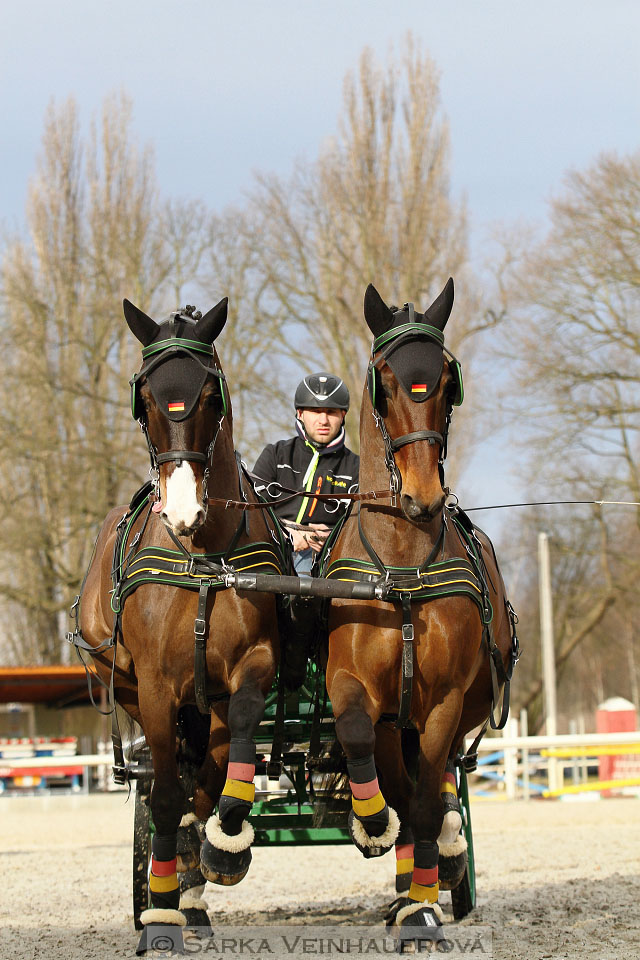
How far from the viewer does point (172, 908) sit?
493 centimetres

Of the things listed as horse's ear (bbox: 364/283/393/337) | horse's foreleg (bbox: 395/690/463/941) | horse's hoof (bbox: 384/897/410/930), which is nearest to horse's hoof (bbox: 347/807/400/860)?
horse's foreleg (bbox: 395/690/463/941)

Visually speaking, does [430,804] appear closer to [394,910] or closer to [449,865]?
[449,865]

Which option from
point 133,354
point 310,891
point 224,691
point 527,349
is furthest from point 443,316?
point 133,354

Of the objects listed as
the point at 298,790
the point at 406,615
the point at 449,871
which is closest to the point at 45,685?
the point at 298,790

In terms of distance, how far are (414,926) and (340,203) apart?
21.1 metres

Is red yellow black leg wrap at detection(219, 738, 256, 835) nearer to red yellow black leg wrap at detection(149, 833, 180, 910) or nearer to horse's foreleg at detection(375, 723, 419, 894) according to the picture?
red yellow black leg wrap at detection(149, 833, 180, 910)

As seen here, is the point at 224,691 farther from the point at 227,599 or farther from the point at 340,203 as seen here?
the point at 340,203

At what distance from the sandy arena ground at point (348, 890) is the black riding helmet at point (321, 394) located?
2756mm

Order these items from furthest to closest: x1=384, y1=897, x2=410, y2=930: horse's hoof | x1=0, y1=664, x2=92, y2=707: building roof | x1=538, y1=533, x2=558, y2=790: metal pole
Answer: x1=538, y1=533, x2=558, y2=790: metal pole, x1=0, y1=664, x2=92, y2=707: building roof, x1=384, y1=897, x2=410, y2=930: horse's hoof

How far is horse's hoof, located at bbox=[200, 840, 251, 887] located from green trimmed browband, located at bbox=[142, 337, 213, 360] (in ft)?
6.60

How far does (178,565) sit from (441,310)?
5.19 ft

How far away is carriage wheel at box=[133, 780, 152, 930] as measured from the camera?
5984 mm

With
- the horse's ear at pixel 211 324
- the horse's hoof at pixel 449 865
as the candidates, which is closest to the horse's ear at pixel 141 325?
the horse's ear at pixel 211 324

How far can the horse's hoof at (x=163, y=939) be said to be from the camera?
480cm
